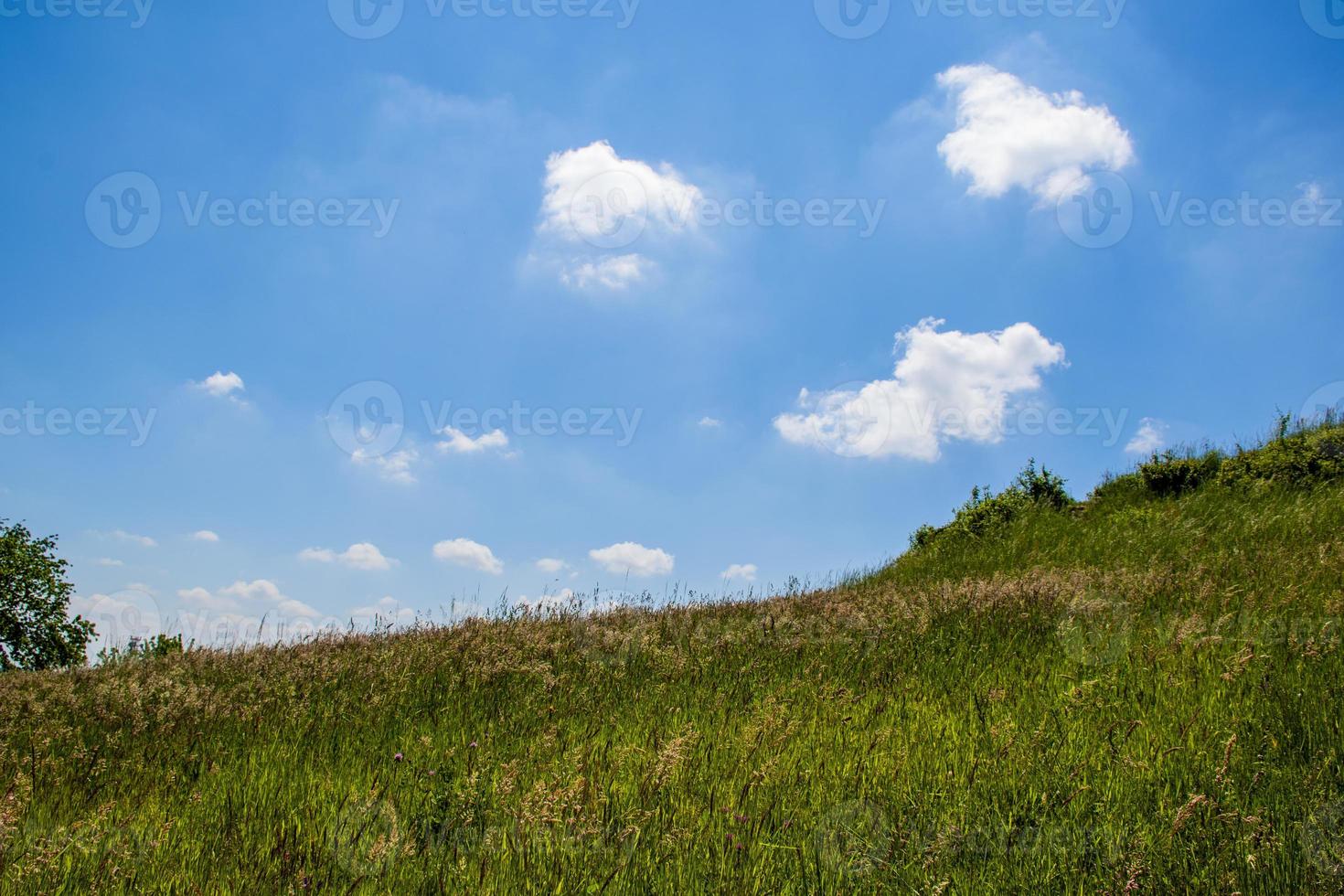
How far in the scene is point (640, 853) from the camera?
3023 mm

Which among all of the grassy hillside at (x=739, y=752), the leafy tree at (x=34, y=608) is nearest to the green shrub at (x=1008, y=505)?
the grassy hillside at (x=739, y=752)

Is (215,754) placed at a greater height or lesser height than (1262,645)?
lesser

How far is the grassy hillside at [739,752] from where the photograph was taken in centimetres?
296

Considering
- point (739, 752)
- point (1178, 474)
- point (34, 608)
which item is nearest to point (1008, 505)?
point (1178, 474)

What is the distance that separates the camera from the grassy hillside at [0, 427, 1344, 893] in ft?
9.73

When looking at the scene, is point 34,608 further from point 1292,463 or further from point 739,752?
point 1292,463

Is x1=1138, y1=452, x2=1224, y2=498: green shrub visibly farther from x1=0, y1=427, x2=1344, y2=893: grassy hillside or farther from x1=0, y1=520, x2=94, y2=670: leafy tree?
x1=0, y1=520, x2=94, y2=670: leafy tree

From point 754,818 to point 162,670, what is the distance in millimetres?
6806

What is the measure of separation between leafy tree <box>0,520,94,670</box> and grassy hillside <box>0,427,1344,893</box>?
660 inches

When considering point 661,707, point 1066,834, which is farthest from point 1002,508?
point 1066,834

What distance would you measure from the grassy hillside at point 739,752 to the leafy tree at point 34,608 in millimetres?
16760

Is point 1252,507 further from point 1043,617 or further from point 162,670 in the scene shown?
point 162,670

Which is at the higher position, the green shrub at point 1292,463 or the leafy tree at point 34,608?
the green shrub at point 1292,463

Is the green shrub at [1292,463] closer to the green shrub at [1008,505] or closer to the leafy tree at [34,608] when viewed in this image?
the green shrub at [1008,505]
